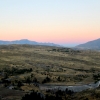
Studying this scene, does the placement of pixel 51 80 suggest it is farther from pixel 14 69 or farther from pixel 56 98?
pixel 56 98

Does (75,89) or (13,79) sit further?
(13,79)

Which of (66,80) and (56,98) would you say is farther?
A: (66,80)

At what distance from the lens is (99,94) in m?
40.6

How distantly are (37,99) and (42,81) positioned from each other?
3997 centimetres

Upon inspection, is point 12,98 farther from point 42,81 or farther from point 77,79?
point 77,79

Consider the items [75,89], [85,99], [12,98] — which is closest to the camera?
[85,99]

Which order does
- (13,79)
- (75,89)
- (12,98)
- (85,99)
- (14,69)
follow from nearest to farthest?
1. (85,99)
2. (12,98)
3. (75,89)
4. (13,79)
5. (14,69)

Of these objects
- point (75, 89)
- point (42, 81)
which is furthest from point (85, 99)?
point (42, 81)

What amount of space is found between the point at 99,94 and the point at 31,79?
43926 mm

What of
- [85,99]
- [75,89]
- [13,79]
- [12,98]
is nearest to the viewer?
[85,99]

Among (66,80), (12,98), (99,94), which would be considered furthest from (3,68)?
(99,94)

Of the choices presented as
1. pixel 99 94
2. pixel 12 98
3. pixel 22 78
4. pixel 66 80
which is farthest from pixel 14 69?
pixel 99 94

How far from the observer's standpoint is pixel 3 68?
10538cm

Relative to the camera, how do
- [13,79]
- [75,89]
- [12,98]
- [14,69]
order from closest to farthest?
[12,98]
[75,89]
[13,79]
[14,69]
